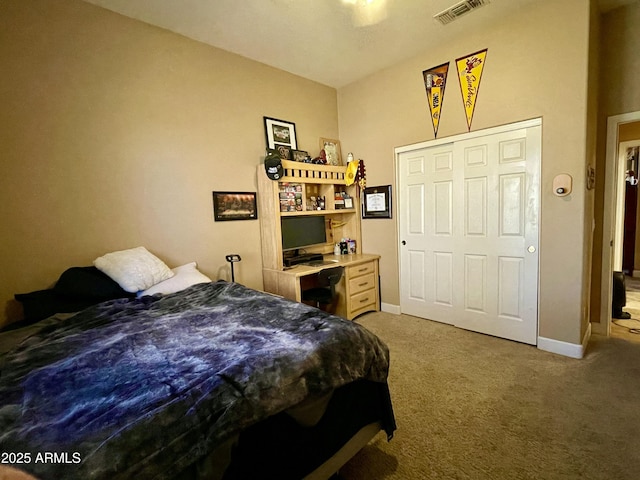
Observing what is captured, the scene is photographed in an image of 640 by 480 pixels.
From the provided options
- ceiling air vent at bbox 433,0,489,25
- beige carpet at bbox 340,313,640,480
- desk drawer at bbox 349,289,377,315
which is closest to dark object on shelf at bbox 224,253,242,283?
desk drawer at bbox 349,289,377,315

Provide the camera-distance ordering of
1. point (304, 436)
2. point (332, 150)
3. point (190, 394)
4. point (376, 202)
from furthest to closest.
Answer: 1. point (332, 150)
2. point (376, 202)
3. point (304, 436)
4. point (190, 394)

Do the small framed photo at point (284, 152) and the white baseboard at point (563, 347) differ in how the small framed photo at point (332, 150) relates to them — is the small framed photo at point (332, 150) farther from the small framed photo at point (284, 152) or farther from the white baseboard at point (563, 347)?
the white baseboard at point (563, 347)

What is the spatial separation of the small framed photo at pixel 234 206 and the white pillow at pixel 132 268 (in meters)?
0.87

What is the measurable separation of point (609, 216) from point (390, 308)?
244cm

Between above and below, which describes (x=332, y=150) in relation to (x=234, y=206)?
above

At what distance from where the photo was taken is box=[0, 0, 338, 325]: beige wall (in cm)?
207

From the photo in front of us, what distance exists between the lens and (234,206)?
3.19 metres

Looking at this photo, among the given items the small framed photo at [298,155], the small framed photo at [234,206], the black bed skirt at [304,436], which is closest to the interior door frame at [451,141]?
the small framed photo at [298,155]

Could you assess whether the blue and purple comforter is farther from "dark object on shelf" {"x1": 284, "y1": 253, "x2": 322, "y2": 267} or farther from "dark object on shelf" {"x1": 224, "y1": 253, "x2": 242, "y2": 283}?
"dark object on shelf" {"x1": 284, "y1": 253, "x2": 322, "y2": 267}

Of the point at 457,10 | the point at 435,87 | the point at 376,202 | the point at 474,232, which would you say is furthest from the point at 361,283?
the point at 457,10

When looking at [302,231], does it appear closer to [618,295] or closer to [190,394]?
[190,394]

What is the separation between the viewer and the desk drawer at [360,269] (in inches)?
Answer: 139

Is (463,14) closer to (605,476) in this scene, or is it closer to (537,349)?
(537,349)

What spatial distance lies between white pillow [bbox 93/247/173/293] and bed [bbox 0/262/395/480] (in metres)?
0.33
